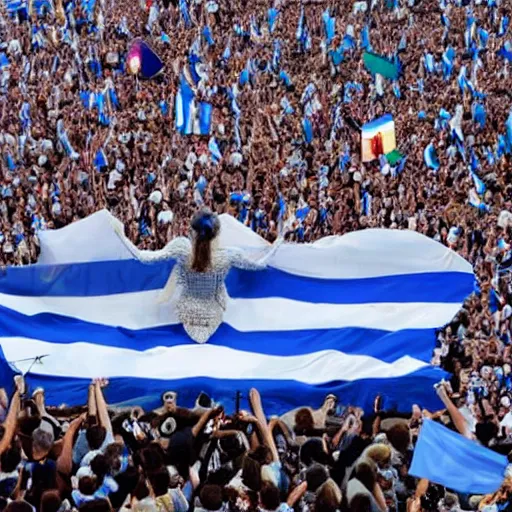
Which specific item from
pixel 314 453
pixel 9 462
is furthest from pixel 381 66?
pixel 9 462

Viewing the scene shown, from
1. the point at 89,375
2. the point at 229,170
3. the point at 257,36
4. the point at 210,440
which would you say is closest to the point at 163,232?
the point at 229,170

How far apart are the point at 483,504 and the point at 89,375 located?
2.26 meters

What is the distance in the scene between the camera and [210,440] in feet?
21.0

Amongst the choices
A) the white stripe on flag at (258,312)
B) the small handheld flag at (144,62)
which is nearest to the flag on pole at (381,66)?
the small handheld flag at (144,62)

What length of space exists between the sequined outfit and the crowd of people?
5.07ft

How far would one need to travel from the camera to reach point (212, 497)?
5.99 metres

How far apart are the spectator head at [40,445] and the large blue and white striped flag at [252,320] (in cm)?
78

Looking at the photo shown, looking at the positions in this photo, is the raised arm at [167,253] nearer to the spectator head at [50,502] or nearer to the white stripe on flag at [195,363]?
the white stripe on flag at [195,363]

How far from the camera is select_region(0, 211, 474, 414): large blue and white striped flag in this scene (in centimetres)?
704

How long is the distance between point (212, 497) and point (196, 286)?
1886mm

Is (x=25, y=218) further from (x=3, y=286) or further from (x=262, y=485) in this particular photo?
(x=262, y=485)

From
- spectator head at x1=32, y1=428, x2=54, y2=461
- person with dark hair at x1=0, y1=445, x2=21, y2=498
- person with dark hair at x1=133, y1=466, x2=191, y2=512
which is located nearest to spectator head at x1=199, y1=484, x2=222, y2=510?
person with dark hair at x1=133, y1=466, x2=191, y2=512

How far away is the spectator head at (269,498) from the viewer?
5.95m

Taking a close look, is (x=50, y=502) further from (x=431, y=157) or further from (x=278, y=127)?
(x=278, y=127)
